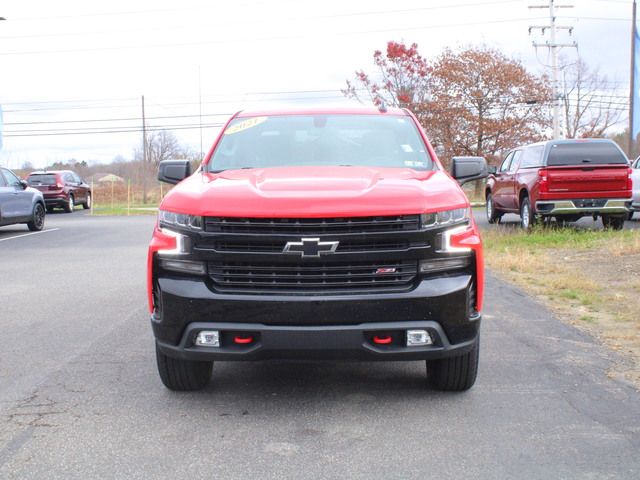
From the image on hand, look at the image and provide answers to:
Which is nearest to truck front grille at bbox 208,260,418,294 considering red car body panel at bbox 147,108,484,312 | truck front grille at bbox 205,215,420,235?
truck front grille at bbox 205,215,420,235

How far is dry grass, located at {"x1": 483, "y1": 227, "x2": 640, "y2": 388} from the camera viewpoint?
265 inches

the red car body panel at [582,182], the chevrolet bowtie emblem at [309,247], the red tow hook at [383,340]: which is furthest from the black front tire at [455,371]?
the red car body panel at [582,182]

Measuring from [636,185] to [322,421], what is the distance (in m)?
15.8

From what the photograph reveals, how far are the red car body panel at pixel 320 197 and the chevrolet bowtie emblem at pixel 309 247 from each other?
0.47 ft

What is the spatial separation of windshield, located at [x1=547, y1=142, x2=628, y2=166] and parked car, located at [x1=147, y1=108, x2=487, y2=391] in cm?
1114

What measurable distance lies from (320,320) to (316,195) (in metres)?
0.70

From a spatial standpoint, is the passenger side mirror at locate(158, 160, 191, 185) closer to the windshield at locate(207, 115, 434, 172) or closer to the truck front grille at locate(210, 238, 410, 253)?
the windshield at locate(207, 115, 434, 172)

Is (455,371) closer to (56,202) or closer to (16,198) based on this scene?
(16,198)

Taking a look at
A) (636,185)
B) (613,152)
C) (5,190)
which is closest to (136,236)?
(5,190)

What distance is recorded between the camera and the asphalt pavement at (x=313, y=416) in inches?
143

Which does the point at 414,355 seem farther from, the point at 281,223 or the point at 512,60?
the point at 512,60

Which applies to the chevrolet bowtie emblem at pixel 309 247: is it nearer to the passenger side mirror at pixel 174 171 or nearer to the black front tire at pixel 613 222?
the passenger side mirror at pixel 174 171

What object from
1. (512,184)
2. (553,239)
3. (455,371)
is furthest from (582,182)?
(455,371)

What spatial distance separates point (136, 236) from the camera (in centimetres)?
1739
